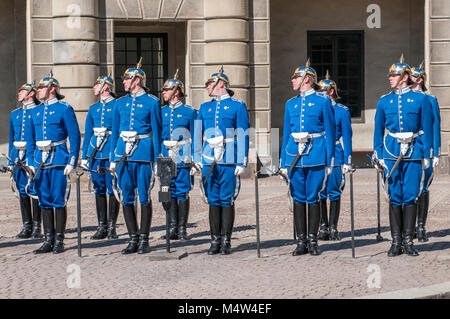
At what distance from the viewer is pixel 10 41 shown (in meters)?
19.7

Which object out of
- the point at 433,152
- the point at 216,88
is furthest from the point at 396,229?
the point at 216,88

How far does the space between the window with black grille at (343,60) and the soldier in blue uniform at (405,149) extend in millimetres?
12290

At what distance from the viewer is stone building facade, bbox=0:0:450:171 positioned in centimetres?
1781

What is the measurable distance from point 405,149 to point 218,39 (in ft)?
32.0

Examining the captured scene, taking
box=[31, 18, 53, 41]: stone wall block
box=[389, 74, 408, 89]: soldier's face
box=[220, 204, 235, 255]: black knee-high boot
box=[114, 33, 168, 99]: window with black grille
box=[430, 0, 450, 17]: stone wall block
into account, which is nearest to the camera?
box=[389, 74, 408, 89]: soldier's face

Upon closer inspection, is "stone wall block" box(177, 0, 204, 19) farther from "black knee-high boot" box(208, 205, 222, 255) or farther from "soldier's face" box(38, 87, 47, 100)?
"black knee-high boot" box(208, 205, 222, 255)

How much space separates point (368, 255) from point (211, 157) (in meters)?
1.89

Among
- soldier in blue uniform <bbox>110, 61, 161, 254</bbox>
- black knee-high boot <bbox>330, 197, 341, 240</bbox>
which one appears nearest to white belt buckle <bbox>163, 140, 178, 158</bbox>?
soldier in blue uniform <bbox>110, 61, 161, 254</bbox>

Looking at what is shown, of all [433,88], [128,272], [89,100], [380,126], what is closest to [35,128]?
[128,272]

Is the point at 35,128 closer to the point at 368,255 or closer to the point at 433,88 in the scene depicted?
the point at 368,255

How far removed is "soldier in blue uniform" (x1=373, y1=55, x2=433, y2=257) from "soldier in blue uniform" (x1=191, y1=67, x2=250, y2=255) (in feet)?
4.88

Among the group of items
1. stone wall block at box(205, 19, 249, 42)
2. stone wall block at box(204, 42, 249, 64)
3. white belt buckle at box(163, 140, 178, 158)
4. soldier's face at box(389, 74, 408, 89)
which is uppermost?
stone wall block at box(205, 19, 249, 42)
